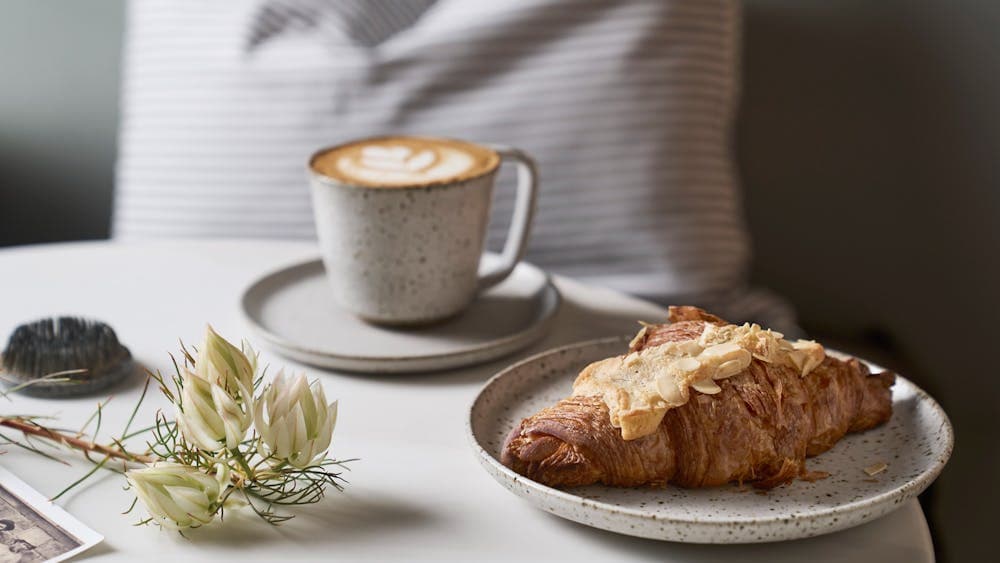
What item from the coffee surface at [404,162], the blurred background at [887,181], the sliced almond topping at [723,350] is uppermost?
the coffee surface at [404,162]

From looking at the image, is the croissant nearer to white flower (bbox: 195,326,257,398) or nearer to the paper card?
white flower (bbox: 195,326,257,398)

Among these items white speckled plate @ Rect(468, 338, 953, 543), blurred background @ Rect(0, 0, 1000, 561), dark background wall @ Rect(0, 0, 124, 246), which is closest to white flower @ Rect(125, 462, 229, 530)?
white speckled plate @ Rect(468, 338, 953, 543)

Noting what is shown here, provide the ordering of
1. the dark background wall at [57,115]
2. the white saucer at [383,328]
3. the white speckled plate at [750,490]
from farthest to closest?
the dark background wall at [57,115] < the white saucer at [383,328] < the white speckled plate at [750,490]

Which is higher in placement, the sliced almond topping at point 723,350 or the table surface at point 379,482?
the sliced almond topping at point 723,350

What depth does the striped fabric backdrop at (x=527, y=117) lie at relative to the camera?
148cm

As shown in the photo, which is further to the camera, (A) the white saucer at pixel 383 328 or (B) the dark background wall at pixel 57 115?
(B) the dark background wall at pixel 57 115

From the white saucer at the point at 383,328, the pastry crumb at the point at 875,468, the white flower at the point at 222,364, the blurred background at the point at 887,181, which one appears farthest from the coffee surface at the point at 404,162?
the blurred background at the point at 887,181

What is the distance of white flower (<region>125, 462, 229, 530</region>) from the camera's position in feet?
2.21

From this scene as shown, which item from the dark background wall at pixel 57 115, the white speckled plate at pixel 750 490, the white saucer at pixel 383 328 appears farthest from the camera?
the dark background wall at pixel 57 115

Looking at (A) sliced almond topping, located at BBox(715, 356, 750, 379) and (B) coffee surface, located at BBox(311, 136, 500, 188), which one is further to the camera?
(B) coffee surface, located at BBox(311, 136, 500, 188)

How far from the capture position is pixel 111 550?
0.69 m

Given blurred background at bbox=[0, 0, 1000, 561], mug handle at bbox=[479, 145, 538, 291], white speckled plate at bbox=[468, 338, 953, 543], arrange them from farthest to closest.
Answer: blurred background at bbox=[0, 0, 1000, 561] < mug handle at bbox=[479, 145, 538, 291] < white speckled plate at bbox=[468, 338, 953, 543]

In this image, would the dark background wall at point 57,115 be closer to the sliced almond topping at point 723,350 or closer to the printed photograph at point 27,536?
the printed photograph at point 27,536

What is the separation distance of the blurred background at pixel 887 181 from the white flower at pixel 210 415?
1.22 meters
